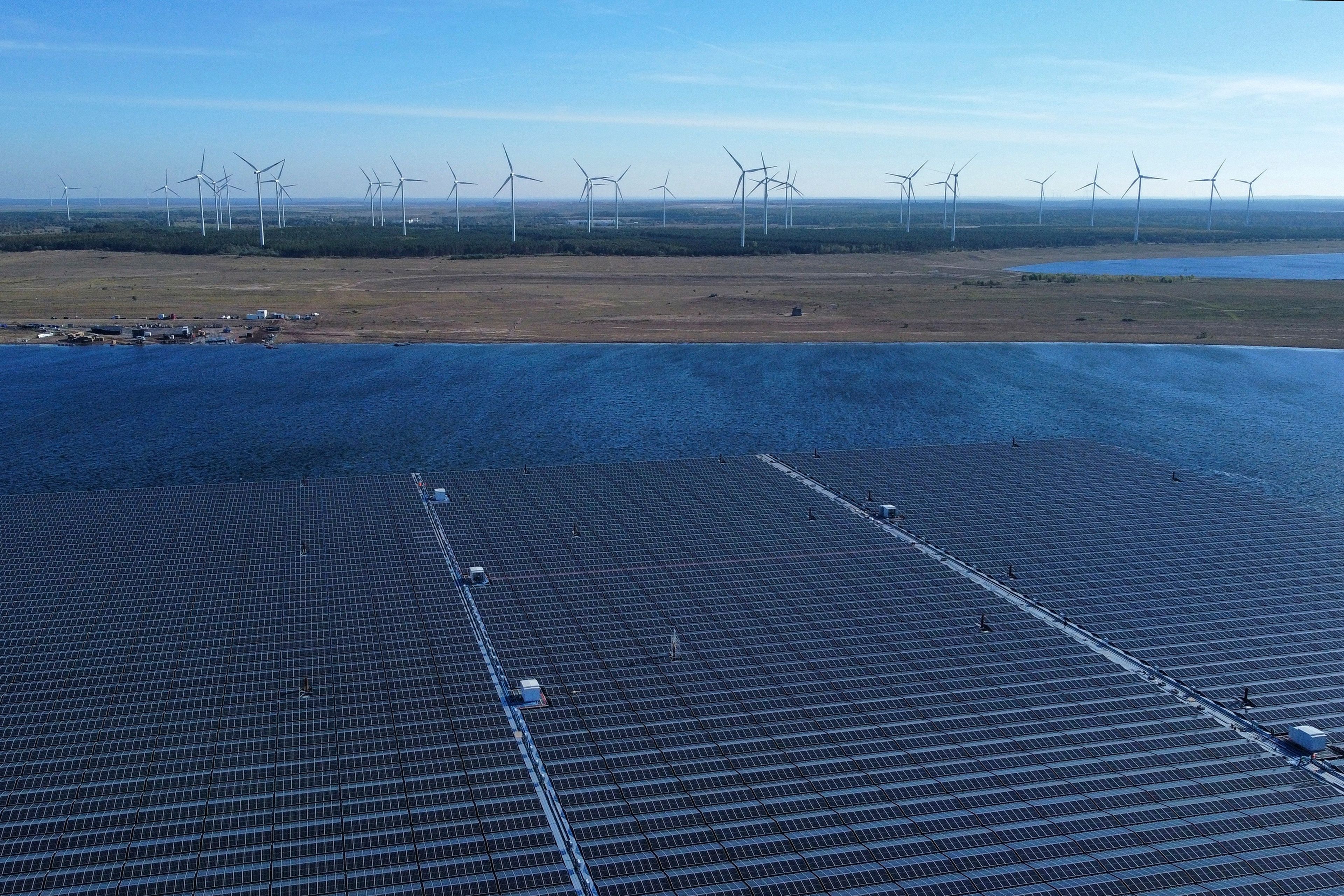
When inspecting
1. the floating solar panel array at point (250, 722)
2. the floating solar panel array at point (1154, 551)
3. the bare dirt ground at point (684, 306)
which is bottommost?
the floating solar panel array at point (250, 722)

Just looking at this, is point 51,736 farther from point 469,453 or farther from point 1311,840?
point 469,453

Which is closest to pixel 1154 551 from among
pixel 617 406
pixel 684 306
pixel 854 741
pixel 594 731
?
pixel 854 741

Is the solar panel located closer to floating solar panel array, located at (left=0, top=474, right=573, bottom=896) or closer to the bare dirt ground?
floating solar panel array, located at (left=0, top=474, right=573, bottom=896)

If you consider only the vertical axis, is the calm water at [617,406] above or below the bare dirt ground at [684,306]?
below

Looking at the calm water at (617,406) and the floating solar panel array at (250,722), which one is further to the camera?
the calm water at (617,406)

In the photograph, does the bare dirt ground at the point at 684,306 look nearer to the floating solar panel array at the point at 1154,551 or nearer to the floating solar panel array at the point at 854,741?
the floating solar panel array at the point at 1154,551

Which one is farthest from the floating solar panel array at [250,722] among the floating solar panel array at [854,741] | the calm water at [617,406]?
the calm water at [617,406]

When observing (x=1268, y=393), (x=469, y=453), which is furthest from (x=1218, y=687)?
(x=1268, y=393)
